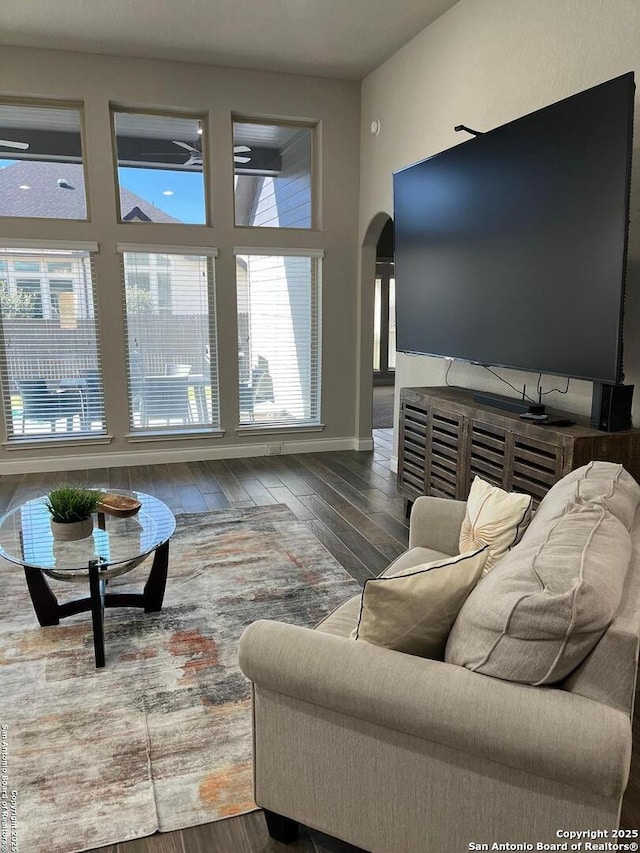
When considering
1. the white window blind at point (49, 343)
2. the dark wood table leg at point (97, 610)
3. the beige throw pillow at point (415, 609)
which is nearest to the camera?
the beige throw pillow at point (415, 609)

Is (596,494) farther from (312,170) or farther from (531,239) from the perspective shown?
(312,170)

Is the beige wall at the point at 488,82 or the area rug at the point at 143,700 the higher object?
the beige wall at the point at 488,82

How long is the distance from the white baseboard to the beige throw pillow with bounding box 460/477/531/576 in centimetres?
390

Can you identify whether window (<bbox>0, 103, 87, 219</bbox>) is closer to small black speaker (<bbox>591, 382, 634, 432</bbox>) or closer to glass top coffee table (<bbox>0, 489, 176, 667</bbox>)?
glass top coffee table (<bbox>0, 489, 176, 667</bbox>)

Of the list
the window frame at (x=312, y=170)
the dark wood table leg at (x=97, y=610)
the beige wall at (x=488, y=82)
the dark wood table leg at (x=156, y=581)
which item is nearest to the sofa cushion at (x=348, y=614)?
the dark wood table leg at (x=97, y=610)

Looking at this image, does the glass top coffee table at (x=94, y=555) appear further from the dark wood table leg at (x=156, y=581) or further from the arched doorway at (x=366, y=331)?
the arched doorway at (x=366, y=331)

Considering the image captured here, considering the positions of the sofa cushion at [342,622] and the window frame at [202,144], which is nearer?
the sofa cushion at [342,622]

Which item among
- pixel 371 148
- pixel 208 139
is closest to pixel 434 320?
pixel 371 148

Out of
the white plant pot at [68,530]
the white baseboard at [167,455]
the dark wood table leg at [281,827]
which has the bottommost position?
the dark wood table leg at [281,827]

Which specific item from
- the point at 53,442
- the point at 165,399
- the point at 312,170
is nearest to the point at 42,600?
the point at 53,442

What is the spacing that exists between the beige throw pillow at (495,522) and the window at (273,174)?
423 cm

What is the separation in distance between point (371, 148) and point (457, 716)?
5.27 m

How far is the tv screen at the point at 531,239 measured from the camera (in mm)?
2600

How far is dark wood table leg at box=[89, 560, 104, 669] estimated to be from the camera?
2439 mm
